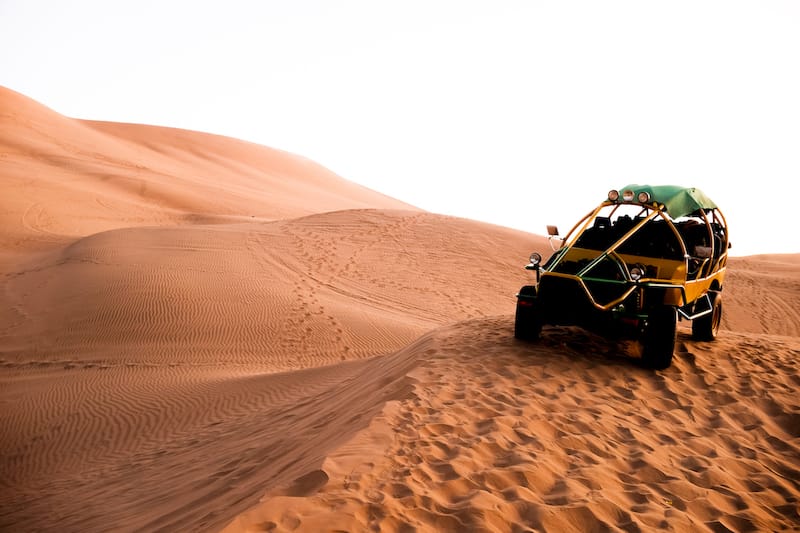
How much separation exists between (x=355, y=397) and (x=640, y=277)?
352 centimetres

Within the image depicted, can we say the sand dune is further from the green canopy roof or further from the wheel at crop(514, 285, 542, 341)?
the green canopy roof

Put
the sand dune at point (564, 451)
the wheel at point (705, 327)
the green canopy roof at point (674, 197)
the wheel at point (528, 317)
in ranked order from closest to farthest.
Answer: the sand dune at point (564, 451) < the wheel at point (528, 317) < the green canopy roof at point (674, 197) < the wheel at point (705, 327)

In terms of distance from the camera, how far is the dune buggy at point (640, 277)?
7699mm

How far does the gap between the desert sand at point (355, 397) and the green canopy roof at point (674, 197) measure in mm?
1796

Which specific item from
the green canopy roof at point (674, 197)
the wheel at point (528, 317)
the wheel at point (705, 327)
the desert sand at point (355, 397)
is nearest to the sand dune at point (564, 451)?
the desert sand at point (355, 397)

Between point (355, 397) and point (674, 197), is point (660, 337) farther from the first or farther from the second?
point (355, 397)

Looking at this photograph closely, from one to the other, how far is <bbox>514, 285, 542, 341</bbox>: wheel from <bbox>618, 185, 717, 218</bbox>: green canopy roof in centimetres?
195

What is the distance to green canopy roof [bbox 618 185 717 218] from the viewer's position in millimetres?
8906

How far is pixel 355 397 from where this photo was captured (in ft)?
24.3

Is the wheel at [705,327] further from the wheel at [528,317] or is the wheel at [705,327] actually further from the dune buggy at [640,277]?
the wheel at [528,317]

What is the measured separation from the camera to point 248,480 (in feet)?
19.2

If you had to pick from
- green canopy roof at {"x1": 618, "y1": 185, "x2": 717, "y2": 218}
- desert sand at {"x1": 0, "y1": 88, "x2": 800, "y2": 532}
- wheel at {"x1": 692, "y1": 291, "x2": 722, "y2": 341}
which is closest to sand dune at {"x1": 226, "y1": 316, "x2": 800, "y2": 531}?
desert sand at {"x1": 0, "y1": 88, "x2": 800, "y2": 532}

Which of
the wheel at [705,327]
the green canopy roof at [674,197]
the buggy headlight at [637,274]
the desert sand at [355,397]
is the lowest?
the desert sand at [355,397]

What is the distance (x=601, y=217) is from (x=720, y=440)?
4295 millimetres
